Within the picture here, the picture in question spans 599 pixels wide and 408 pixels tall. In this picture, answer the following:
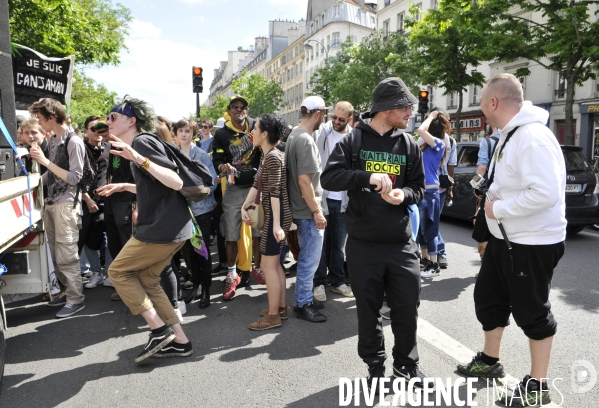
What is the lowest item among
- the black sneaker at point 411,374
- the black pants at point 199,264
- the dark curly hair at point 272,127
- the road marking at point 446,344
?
the road marking at point 446,344

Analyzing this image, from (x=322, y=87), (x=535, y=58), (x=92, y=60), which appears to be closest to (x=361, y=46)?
→ (x=322, y=87)

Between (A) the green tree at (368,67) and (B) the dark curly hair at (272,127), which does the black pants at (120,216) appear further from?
(A) the green tree at (368,67)

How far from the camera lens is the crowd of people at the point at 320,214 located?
2.95m

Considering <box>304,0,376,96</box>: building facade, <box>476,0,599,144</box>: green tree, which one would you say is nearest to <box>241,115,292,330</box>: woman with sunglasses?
<box>476,0,599,144</box>: green tree

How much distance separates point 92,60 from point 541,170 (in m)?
17.8

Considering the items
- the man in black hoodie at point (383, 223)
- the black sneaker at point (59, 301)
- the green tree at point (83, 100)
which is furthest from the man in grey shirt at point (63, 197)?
the green tree at point (83, 100)

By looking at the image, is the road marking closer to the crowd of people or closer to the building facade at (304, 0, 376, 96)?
the crowd of people

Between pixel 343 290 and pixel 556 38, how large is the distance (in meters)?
14.1

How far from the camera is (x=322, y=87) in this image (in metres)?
44.7

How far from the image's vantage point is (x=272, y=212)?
450 centimetres

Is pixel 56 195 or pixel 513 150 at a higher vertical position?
pixel 513 150

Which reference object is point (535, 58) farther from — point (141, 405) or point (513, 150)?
point (141, 405)

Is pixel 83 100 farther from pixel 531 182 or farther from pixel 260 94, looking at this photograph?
pixel 531 182

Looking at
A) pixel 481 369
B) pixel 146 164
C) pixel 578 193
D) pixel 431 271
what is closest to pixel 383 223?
pixel 481 369
